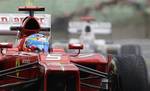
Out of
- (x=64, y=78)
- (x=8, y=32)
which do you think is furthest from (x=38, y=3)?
(x=64, y=78)

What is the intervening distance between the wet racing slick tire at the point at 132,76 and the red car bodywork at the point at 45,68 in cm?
24

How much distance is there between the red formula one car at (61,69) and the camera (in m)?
7.73

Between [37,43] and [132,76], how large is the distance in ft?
4.30

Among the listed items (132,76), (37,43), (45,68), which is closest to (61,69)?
(45,68)

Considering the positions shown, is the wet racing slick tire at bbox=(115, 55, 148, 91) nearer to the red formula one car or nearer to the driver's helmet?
the red formula one car

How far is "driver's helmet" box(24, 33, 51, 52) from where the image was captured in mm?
9102

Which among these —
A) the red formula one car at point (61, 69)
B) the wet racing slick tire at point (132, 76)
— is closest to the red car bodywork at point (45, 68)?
the red formula one car at point (61, 69)

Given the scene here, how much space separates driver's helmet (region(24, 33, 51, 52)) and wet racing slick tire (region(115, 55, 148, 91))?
0.98 metres

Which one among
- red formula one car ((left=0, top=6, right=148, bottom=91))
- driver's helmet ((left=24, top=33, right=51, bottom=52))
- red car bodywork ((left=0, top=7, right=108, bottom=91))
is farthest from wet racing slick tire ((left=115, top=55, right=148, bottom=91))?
driver's helmet ((left=24, top=33, right=51, bottom=52))

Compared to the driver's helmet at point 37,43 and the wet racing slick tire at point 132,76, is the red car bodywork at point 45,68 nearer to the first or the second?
the driver's helmet at point 37,43

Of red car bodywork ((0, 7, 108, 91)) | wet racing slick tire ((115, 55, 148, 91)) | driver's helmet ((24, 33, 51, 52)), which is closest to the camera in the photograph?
red car bodywork ((0, 7, 108, 91))

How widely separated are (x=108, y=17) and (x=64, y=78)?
1376 cm

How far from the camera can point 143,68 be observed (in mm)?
8750

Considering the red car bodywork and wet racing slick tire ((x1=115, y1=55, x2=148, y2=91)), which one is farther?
wet racing slick tire ((x1=115, y1=55, x2=148, y2=91))
